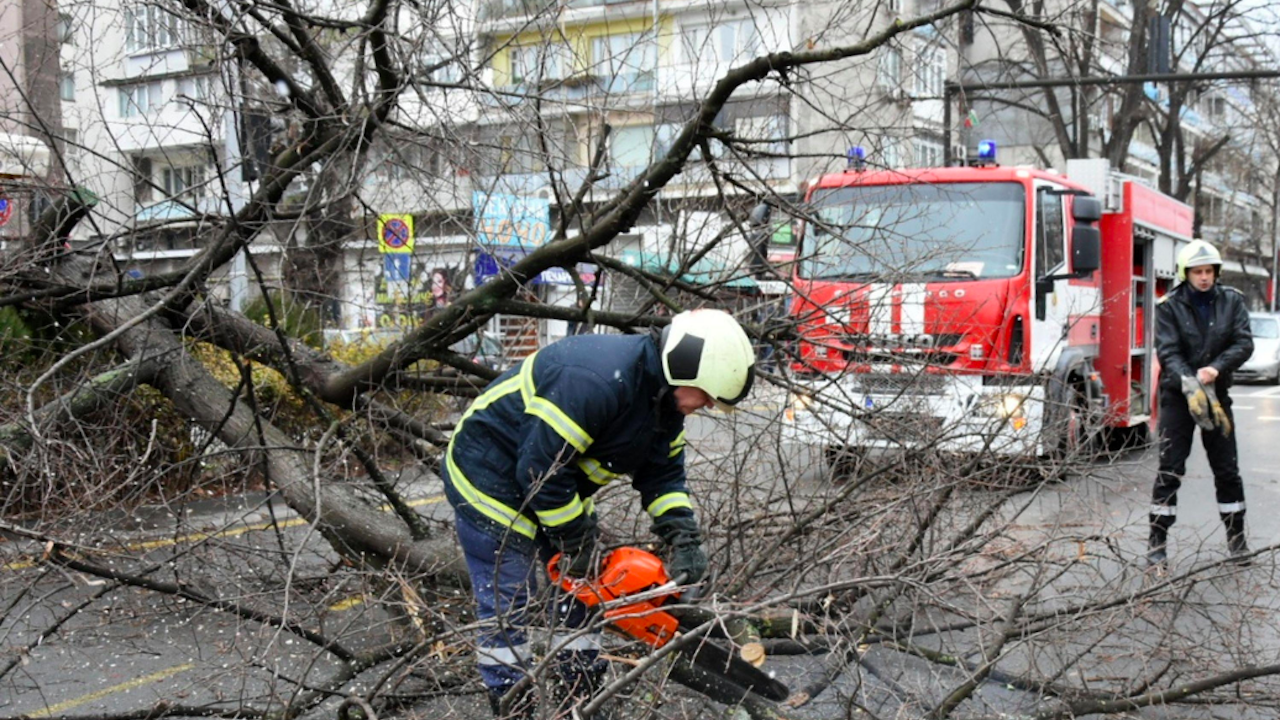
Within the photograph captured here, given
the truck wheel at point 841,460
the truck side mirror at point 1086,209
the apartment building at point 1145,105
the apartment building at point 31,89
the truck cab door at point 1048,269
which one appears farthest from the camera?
the apartment building at point 1145,105


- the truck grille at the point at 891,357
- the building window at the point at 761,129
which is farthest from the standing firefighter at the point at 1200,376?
the building window at the point at 761,129

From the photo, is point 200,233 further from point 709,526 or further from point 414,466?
point 709,526

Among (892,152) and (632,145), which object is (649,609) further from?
(632,145)

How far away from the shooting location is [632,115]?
5914 mm

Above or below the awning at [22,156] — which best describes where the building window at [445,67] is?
above

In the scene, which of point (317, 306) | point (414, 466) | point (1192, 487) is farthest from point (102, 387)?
A: point (1192, 487)

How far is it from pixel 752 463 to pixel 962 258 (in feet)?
12.9

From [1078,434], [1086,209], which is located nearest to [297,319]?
[1078,434]

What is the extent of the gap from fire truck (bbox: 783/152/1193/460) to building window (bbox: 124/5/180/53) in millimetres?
3251

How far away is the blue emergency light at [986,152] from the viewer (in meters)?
9.27

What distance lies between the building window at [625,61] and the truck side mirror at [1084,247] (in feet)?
13.6

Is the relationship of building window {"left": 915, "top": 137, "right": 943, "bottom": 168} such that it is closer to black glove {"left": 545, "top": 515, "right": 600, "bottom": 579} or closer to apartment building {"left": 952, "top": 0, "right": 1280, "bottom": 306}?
apartment building {"left": 952, "top": 0, "right": 1280, "bottom": 306}

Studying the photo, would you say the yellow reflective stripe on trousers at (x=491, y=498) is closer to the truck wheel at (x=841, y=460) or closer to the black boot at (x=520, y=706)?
the black boot at (x=520, y=706)

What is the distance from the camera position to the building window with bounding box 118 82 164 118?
229 inches
